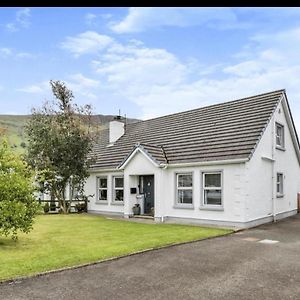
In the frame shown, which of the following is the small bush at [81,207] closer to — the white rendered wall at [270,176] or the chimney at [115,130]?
the chimney at [115,130]

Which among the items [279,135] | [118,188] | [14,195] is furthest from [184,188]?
[14,195]

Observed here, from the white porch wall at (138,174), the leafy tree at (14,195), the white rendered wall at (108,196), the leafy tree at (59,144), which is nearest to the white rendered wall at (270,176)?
the white porch wall at (138,174)

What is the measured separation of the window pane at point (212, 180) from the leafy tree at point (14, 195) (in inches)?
354

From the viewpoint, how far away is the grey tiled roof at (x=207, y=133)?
1731 centimetres

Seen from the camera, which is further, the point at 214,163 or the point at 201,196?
the point at 201,196

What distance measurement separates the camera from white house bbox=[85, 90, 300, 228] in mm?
16562

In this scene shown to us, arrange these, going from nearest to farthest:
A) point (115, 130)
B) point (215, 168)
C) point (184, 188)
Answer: point (215, 168) → point (184, 188) → point (115, 130)

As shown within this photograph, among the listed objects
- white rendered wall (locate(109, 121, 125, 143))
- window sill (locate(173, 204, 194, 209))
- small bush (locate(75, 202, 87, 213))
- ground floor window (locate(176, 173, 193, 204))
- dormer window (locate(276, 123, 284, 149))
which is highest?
white rendered wall (locate(109, 121, 125, 143))

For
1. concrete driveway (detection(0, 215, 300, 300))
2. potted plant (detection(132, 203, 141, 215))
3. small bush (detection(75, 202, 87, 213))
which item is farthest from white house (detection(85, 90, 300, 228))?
concrete driveway (detection(0, 215, 300, 300))

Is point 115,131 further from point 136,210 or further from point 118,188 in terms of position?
point 136,210

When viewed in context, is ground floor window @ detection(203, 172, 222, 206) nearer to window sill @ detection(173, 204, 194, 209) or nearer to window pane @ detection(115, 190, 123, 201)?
window sill @ detection(173, 204, 194, 209)

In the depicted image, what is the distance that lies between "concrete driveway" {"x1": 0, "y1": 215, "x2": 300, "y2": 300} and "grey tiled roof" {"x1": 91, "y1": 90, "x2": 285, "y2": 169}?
6.99m

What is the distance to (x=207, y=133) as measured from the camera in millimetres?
19547

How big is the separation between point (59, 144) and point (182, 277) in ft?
54.8
